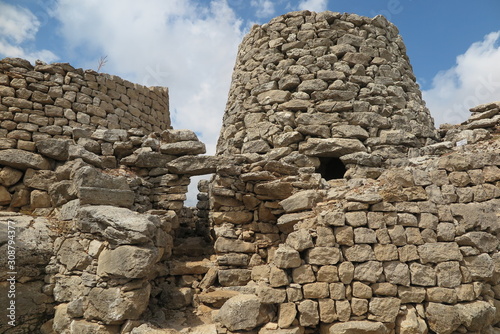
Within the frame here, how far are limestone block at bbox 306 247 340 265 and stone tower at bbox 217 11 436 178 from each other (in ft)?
7.61

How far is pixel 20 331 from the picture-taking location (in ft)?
12.1

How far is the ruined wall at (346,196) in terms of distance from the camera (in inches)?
143

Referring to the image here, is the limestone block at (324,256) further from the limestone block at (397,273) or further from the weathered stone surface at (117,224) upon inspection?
the weathered stone surface at (117,224)

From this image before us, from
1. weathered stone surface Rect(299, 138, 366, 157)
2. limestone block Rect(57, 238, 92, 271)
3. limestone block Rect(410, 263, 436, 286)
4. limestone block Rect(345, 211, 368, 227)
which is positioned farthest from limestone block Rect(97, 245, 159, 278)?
weathered stone surface Rect(299, 138, 366, 157)

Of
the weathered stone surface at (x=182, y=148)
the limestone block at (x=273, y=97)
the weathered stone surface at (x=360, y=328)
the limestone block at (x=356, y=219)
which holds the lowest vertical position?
the weathered stone surface at (x=360, y=328)

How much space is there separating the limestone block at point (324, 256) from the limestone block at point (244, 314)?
2.65 feet

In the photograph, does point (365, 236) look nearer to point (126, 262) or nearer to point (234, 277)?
point (234, 277)

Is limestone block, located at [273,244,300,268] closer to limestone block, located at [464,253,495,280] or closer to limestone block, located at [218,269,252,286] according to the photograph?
limestone block, located at [218,269,252,286]

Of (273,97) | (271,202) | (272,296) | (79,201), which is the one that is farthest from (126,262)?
(273,97)

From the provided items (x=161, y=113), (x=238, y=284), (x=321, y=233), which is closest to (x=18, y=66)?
(x=161, y=113)

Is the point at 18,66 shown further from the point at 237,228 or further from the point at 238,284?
the point at 238,284

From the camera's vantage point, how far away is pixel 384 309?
3.56 meters

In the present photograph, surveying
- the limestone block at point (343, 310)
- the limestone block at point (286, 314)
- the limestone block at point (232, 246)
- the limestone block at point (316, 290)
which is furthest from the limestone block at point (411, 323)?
the limestone block at point (232, 246)

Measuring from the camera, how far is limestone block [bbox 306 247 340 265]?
3.72 meters
